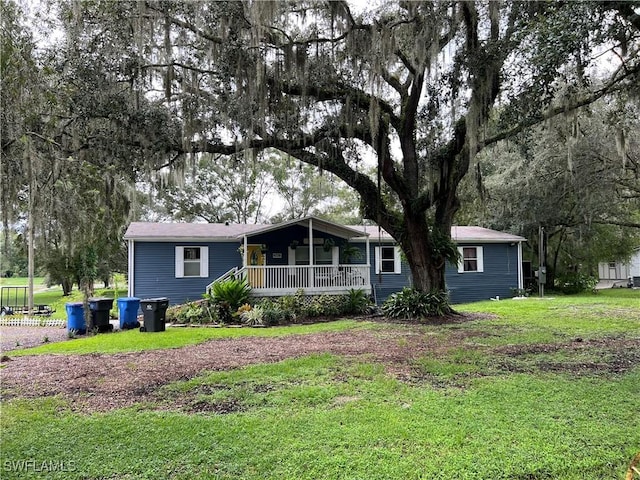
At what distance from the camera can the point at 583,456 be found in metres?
2.96

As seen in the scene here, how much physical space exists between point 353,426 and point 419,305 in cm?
770

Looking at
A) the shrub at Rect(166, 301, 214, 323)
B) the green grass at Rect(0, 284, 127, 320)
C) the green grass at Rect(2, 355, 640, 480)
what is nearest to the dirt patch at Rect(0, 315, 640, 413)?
the green grass at Rect(2, 355, 640, 480)

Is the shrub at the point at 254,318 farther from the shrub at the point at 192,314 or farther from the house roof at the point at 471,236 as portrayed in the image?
the house roof at the point at 471,236

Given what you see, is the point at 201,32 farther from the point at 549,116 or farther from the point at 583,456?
the point at 583,456

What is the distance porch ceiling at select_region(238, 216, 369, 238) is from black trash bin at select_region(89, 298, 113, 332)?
469cm

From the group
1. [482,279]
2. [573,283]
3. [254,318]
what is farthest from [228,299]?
[573,283]

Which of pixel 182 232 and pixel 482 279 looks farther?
pixel 482 279

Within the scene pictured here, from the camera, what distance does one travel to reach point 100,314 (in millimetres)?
9836

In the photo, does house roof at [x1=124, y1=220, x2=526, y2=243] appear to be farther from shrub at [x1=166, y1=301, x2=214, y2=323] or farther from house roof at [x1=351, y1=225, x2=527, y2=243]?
shrub at [x1=166, y1=301, x2=214, y2=323]

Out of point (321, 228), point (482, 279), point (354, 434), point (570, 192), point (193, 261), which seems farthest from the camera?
point (482, 279)

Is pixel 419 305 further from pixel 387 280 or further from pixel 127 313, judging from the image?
Answer: pixel 127 313

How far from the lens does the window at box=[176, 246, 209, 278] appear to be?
14492 millimetres

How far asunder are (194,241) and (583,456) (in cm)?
1325

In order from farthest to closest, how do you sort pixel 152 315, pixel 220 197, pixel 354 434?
pixel 220 197 → pixel 152 315 → pixel 354 434
